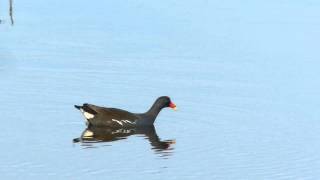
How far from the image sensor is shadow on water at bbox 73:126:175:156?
21.5 meters

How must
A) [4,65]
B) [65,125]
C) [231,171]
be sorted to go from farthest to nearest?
[4,65]
[65,125]
[231,171]

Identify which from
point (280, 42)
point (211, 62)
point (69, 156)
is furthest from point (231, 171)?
point (280, 42)

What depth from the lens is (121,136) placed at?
75.0 feet

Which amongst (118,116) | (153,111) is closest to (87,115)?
(118,116)

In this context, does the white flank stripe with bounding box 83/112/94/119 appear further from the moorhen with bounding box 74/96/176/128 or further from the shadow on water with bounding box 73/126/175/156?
the shadow on water with bounding box 73/126/175/156

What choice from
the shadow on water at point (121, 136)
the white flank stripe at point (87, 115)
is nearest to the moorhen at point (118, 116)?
the white flank stripe at point (87, 115)

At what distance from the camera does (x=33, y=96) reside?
24.4m

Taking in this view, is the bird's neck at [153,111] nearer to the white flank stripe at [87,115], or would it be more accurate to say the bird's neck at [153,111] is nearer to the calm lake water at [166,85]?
the calm lake water at [166,85]

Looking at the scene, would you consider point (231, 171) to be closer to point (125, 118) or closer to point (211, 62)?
point (125, 118)

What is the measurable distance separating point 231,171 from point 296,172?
104 cm

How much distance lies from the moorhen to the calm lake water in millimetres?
279

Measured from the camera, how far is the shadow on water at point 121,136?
21.5m

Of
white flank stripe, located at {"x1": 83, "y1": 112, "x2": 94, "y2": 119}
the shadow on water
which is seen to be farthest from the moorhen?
the shadow on water

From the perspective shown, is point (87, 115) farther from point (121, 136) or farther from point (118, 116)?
point (121, 136)
